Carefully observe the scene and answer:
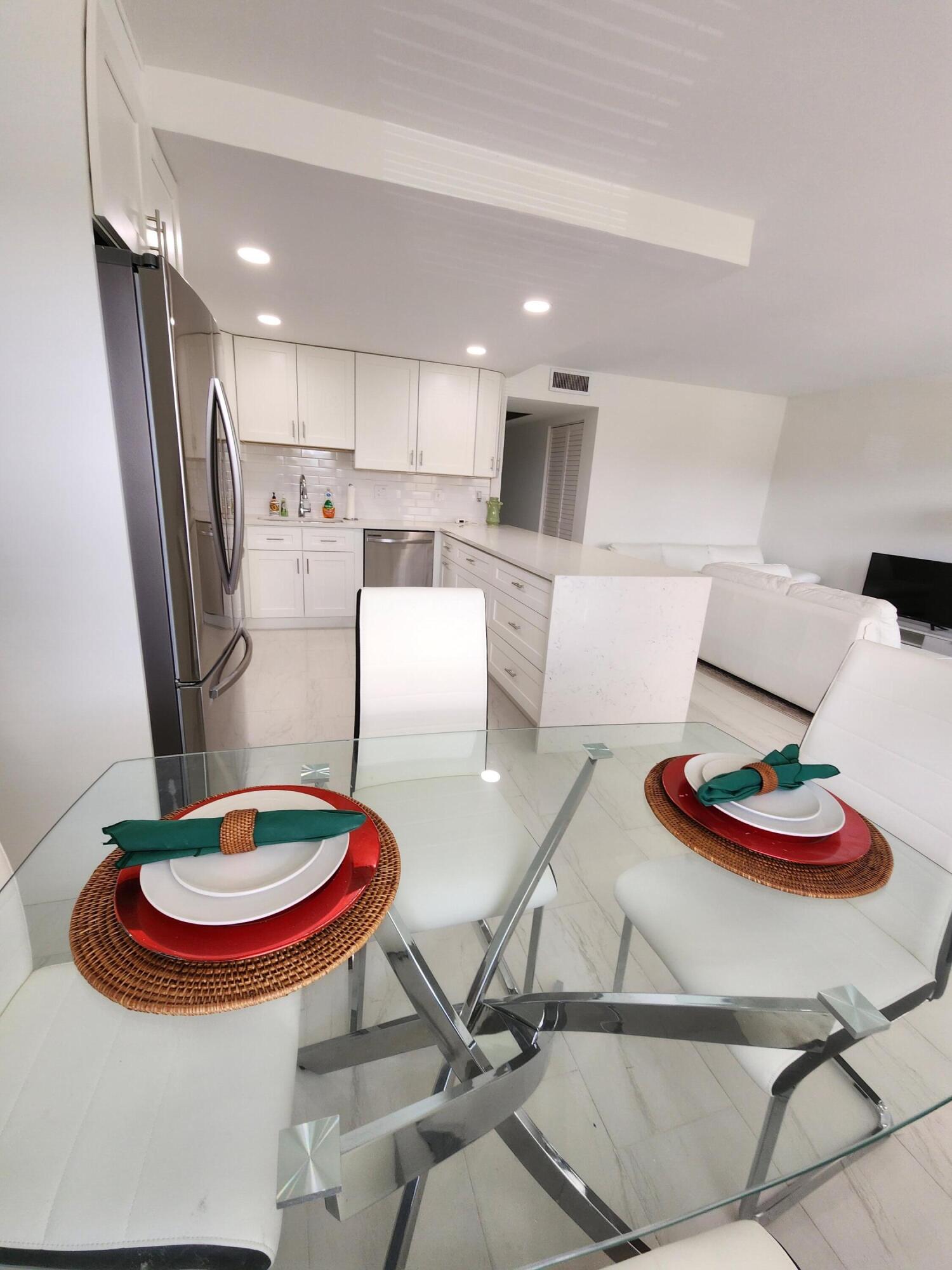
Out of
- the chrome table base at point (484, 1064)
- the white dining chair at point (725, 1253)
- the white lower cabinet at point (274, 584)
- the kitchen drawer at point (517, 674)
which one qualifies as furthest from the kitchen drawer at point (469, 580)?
the white dining chair at point (725, 1253)

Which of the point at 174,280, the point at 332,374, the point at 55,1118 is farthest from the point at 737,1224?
the point at 332,374

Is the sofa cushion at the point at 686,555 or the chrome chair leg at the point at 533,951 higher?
the sofa cushion at the point at 686,555

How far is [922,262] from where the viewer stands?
2.54 meters

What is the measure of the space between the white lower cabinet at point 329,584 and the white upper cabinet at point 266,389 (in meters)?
0.97

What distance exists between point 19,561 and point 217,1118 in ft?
4.46

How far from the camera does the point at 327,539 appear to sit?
14.2 ft

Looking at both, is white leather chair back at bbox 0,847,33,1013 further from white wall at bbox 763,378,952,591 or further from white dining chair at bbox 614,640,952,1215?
white wall at bbox 763,378,952,591

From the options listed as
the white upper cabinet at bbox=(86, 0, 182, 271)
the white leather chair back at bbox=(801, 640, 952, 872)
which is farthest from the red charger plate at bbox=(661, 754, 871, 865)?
the white upper cabinet at bbox=(86, 0, 182, 271)

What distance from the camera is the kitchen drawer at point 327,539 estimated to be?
4.28 m

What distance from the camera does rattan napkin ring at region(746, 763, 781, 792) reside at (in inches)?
36.1

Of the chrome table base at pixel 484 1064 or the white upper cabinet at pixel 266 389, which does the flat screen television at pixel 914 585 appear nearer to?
the chrome table base at pixel 484 1064

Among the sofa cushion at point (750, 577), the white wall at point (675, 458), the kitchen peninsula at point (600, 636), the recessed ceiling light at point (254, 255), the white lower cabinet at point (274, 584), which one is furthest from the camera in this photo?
the white wall at point (675, 458)

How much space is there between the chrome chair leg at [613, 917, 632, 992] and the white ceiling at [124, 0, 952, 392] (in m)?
2.24

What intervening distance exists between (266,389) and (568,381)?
2.77 m
